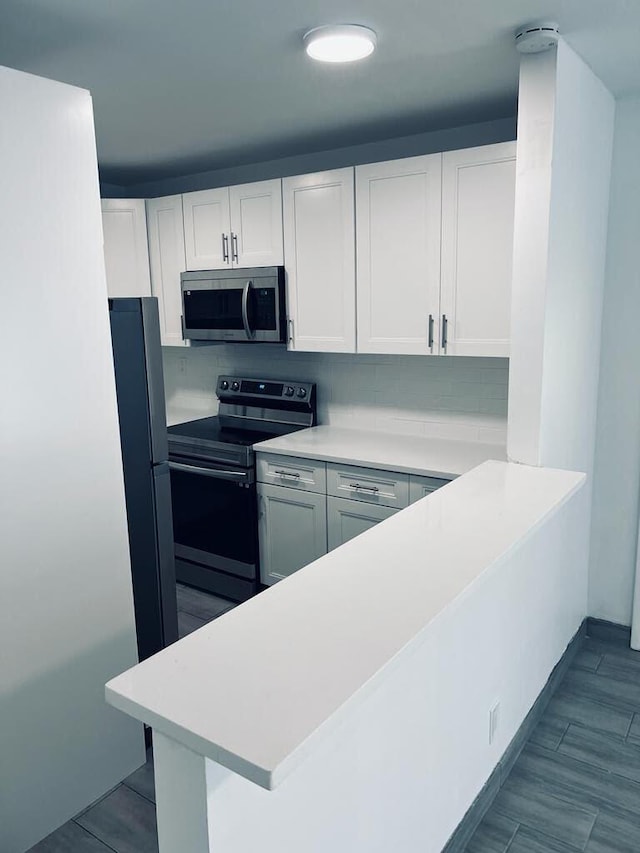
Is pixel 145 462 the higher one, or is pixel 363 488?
pixel 145 462

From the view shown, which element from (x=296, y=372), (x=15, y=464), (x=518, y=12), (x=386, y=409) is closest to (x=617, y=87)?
(x=518, y=12)

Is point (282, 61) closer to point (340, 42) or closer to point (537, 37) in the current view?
point (340, 42)

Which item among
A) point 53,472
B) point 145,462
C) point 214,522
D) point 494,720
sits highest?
point 53,472

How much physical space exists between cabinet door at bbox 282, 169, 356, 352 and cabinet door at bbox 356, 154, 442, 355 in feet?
0.21

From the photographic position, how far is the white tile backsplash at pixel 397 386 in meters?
3.23

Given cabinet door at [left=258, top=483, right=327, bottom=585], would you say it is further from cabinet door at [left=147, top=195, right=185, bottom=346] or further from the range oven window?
cabinet door at [left=147, top=195, right=185, bottom=346]

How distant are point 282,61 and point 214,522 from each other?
2.21 metres

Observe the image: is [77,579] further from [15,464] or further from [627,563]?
[627,563]

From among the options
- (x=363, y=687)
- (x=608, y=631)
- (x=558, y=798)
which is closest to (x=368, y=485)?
(x=608, y=631)

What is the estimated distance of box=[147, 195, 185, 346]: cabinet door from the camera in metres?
3.73

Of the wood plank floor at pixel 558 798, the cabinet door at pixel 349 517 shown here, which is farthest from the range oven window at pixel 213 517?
the wood plank floor at pixel 558 798

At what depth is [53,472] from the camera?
1838 mm

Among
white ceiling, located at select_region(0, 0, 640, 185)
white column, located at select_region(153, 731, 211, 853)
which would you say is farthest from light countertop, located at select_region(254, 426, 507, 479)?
white column, located at select_region(153, 731, 211, 853)

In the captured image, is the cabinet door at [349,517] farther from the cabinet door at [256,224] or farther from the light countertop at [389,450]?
the cabinet door at [256,224]
